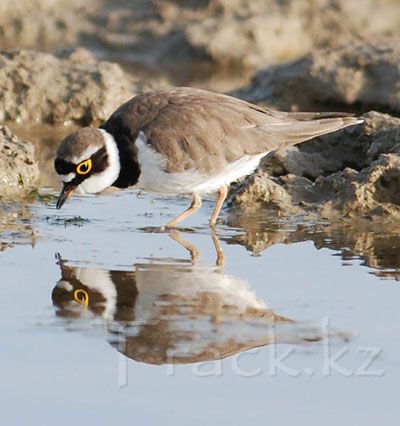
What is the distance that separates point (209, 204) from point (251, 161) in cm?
93

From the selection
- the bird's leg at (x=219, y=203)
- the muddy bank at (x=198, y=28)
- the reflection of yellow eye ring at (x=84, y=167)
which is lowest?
the bird's leg at (x=219, y=203)

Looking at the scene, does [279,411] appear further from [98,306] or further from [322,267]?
[322,267]

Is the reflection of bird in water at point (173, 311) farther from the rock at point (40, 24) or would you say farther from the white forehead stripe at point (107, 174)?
the rock at point (40, 24)

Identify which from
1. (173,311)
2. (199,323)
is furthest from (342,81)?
(199,323)

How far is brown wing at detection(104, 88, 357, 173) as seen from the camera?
28.9 ft

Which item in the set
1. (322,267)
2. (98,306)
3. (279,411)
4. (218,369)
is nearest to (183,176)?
(322,267)

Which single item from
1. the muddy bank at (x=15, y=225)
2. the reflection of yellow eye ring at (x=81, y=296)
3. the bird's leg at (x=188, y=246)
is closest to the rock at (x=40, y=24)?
the muddy bank at (x=15, y=225)

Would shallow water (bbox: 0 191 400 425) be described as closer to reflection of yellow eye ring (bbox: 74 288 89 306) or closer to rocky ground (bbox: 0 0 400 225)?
reflection of yellow eye ring (bbox: 74 288 89 306)

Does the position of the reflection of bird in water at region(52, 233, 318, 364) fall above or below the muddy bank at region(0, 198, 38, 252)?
below

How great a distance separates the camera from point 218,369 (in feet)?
19.2

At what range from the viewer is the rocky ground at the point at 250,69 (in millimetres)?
9773

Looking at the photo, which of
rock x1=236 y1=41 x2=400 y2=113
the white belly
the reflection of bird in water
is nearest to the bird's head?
the white belly

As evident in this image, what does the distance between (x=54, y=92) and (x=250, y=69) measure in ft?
10.7

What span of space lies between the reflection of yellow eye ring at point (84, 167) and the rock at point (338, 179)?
1.44 metres
